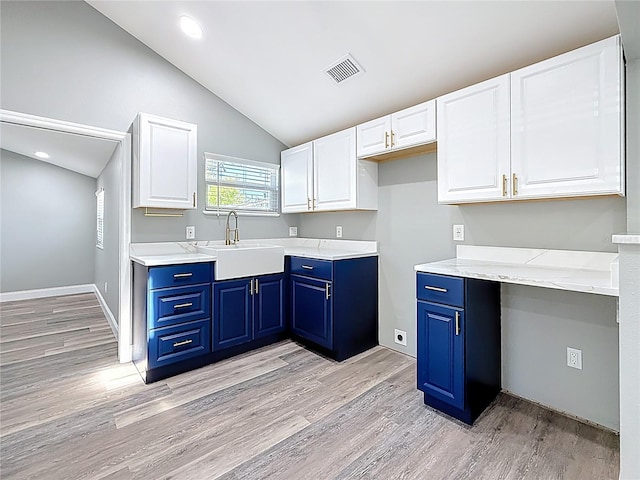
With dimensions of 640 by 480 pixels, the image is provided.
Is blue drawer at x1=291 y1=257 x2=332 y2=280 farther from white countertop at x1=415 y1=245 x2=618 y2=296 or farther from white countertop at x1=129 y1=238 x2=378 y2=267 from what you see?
white countertop at x1=415 y1=245 x2=618 y2=296

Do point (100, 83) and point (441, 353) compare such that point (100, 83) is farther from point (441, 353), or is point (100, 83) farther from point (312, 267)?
point (441, 353)

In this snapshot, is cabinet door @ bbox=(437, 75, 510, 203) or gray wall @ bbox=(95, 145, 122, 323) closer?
cabinet door @ bbox=(437, 75, 510, 203)

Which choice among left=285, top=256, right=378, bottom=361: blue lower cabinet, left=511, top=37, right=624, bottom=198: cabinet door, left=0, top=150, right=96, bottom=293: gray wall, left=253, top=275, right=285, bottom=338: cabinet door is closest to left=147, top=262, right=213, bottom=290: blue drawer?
left=253, top=275, right=285, bottom=338: cabinet door

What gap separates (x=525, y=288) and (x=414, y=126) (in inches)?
55.8

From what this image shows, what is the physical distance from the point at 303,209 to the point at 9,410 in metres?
2.79

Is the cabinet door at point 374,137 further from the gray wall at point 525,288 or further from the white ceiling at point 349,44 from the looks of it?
the gray wall at point 525,288

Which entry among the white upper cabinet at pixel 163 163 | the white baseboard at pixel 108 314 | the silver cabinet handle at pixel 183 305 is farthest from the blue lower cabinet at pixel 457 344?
the white baseboard at pixel 108 314

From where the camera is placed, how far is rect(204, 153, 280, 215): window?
336 centimetres

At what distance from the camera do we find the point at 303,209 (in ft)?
11.5

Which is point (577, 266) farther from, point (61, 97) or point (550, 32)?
point (61, 97)

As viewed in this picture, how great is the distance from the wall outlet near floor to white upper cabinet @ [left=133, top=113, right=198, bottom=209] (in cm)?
227

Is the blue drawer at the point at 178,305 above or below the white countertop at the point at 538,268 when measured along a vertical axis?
below

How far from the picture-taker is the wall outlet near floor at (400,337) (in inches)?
115

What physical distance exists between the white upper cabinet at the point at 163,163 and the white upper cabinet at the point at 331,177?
1120 mm
